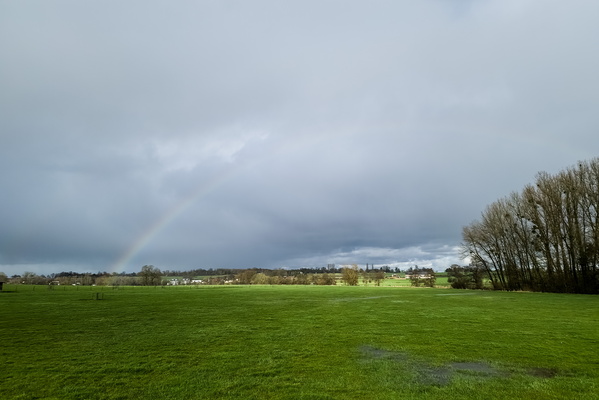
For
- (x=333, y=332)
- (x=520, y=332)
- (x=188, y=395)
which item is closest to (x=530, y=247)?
(x=520, y=332)

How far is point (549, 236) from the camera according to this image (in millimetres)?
58125

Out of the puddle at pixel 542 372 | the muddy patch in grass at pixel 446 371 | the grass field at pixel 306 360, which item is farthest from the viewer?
the puddle at pixel 542 372

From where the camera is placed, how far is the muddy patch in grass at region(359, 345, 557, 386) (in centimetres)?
1072

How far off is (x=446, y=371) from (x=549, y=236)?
195 ft

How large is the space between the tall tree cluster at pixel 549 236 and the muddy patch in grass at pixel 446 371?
52.8 meters

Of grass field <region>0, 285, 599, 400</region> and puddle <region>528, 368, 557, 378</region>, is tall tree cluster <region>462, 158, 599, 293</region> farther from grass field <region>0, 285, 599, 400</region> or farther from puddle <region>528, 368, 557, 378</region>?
puddle <region>528, 368, 557, 378</region>

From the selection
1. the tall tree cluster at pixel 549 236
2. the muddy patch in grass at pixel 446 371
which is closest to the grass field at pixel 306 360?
the muddy patch in grass at pixel 446 371

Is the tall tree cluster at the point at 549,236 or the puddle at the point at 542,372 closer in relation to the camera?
the puddle at the point at 542,372

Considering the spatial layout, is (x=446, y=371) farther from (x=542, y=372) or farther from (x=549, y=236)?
(x=549, y=236)

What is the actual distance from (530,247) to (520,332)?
54.3 metres

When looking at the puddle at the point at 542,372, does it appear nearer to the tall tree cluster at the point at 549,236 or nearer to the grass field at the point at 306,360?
the grass field at the point at 306,360

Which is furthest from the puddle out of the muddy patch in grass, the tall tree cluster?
the tall tree cluster

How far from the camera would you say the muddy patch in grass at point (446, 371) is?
1072cm

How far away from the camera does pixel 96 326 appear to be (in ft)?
75.1
